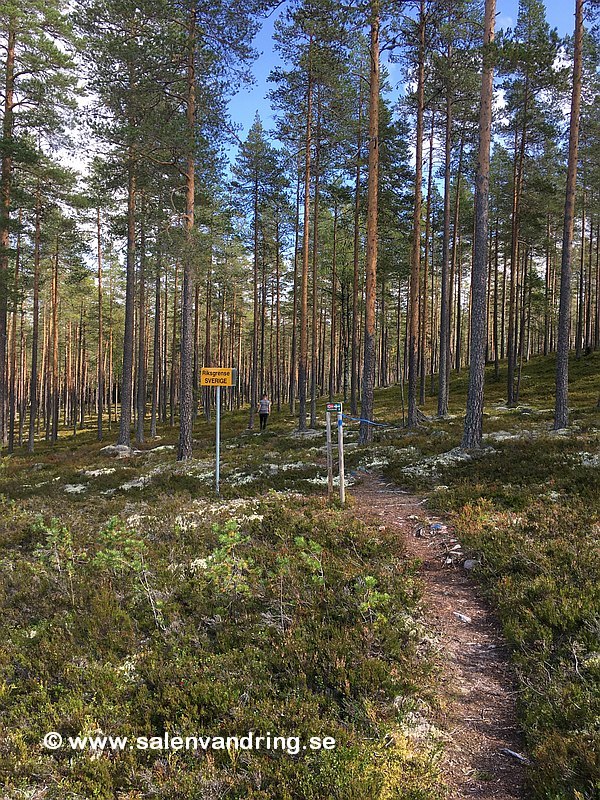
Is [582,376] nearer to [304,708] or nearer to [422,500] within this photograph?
[422,500]

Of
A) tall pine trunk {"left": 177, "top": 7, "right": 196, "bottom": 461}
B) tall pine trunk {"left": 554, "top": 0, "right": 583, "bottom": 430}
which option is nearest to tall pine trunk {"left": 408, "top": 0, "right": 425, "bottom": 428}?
tall pine trunk {"left": 554, "top": 0, "right": 583, "bottom": 430}

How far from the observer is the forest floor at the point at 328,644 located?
3188mm

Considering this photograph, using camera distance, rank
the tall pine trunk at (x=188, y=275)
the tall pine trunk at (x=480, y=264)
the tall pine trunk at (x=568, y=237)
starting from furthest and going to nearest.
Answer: the tall pine trunk at (x=188, y=275), the tall pine trunk at (x=568, y=237), the tall pine trunk at (x=480, y=264)

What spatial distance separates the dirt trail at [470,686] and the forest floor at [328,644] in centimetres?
2

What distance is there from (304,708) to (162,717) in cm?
129

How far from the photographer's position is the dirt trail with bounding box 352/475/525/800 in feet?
10.3

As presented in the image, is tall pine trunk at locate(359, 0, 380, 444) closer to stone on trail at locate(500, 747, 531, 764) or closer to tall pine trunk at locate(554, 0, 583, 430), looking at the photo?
tall pine trunk at locate(554, 0, 583, 430)

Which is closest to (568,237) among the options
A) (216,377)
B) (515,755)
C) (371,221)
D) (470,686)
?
(371,221)

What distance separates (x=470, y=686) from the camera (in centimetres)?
405

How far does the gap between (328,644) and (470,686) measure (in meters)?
1.38

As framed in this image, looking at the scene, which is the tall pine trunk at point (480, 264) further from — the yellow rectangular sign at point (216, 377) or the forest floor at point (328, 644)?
the yellow rectangular sign at point (216, 377)

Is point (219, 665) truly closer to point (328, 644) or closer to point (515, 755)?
point (328, 644)

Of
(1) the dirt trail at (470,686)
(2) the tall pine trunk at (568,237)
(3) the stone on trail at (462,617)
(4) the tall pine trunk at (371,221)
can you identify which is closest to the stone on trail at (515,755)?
(1) the dirt trail at (470,686)

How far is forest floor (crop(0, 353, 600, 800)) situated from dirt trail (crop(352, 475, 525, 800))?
2 cm
